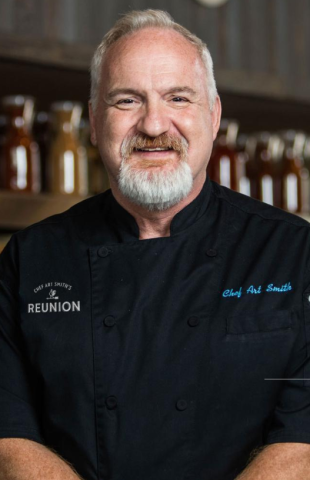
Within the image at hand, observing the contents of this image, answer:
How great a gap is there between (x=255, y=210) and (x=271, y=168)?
1.20 m

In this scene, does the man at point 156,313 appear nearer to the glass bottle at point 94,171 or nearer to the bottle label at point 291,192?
the glass bottle at point 94,171

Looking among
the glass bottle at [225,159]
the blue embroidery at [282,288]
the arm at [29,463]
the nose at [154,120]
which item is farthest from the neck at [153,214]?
the glass bottle at [225,159]

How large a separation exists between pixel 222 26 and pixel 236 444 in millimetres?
1626

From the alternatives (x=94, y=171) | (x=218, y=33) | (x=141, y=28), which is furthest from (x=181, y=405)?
(x=218, y=33)

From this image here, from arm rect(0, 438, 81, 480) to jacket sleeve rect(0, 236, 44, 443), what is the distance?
2 centimetres

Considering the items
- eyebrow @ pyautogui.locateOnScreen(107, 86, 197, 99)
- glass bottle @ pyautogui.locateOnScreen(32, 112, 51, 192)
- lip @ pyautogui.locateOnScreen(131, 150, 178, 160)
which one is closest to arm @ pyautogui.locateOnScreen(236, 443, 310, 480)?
lip @ pyautogui.locateOnScreen(131, 150, 178, 160)

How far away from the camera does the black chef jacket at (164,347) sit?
148 centimetres

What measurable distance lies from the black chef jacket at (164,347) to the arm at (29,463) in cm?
2

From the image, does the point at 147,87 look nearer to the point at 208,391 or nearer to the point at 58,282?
the point at 58,282

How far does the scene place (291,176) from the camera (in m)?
2.84

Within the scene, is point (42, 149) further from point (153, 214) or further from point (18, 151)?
point (153, 214)

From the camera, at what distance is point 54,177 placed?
2.41 meters

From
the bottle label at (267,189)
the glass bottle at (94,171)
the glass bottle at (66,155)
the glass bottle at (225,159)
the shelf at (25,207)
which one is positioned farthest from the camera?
the bottle label at (267,189)

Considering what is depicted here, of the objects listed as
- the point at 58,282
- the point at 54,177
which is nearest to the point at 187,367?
the point at 58,282
